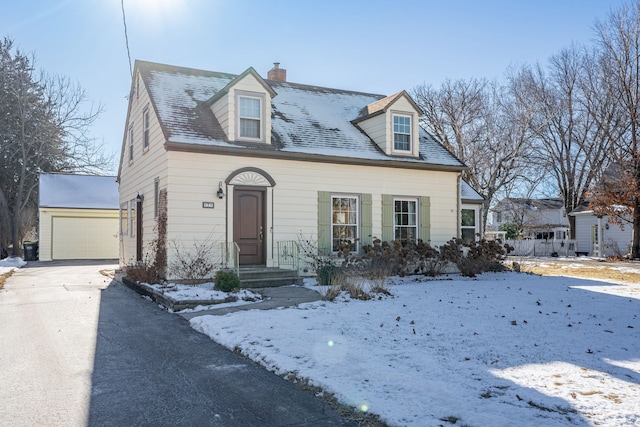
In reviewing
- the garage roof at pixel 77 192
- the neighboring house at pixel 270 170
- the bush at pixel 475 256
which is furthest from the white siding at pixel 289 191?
the garage roof at pixel 77 192

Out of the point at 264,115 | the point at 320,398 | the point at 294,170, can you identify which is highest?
the point at 264,115

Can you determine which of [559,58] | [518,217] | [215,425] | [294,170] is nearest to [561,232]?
[518,217]

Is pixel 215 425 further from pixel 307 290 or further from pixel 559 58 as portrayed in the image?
pixel 559 58

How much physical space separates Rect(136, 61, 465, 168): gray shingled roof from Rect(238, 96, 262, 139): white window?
1.52 feet

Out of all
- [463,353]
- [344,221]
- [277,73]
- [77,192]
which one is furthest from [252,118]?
[77,192]

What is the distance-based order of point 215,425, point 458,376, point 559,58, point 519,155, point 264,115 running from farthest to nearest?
point 559,58 → point 519,155 → point 264,115 → point 458,376 → point 215,425

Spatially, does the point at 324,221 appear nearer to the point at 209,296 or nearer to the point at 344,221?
the point at 344,221

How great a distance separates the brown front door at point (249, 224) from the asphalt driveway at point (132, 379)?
455cm

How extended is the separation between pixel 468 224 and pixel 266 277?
8.99m

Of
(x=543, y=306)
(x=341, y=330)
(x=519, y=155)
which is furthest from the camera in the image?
(x=519, y=155)

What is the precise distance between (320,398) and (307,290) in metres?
6.89

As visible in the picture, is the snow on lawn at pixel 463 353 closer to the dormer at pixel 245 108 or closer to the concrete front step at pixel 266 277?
the concrete front step at pixel 266 277

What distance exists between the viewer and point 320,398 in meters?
4.66

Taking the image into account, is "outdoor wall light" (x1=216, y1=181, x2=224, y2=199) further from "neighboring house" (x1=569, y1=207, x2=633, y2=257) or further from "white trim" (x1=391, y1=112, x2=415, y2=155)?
"neighboring house" (x1=569, y1=207, x2=633, y2=257)
